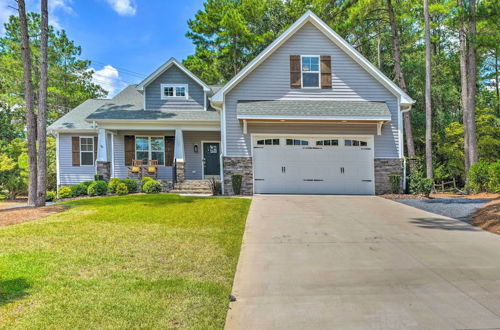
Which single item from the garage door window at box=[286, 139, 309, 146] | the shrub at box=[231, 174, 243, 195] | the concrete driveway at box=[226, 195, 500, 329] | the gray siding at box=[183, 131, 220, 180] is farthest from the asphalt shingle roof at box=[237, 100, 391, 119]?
the concrete driveway at box=[226, 195, 500, 329]

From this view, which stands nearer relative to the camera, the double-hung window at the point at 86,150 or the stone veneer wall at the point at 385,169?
the stone veneer wall at the point at 385,169

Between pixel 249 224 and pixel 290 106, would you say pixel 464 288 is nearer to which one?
pixel 249 224

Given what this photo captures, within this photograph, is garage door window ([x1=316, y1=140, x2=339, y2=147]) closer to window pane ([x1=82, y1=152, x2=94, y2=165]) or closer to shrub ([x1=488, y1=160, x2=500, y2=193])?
shrub ([x1=488, y1=160, x2=500, y2=193])

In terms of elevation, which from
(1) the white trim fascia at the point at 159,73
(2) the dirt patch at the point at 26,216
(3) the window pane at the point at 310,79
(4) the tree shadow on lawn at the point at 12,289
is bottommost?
(4) the tree shadow on lawn at the point at 12,289

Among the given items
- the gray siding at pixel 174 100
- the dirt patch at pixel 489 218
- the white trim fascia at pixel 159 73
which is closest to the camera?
the dirt patch at pixel 489 218

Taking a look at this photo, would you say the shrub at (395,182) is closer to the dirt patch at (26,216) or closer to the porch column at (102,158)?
the dirt patch at (26,216)

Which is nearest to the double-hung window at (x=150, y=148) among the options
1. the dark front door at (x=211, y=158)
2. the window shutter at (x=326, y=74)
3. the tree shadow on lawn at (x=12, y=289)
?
the dark front door at (x=211, y=158)

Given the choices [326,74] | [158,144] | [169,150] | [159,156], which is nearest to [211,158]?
[169,150]

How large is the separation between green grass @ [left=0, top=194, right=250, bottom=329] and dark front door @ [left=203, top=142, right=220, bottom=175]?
7.99 metres

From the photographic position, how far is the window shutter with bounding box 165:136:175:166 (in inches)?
588

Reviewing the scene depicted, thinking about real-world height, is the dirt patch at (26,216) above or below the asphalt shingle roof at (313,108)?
below

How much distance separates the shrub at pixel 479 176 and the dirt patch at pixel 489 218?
156 inches

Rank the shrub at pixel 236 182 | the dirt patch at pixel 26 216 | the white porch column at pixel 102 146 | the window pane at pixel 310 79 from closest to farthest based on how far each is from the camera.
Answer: the dirt patch at pixel 26 216 < the shrub at pixel 236 182 < the window pane at pixel 310 79 < the white porch column at pixel 102 146

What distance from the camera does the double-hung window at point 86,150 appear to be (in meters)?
15.8
